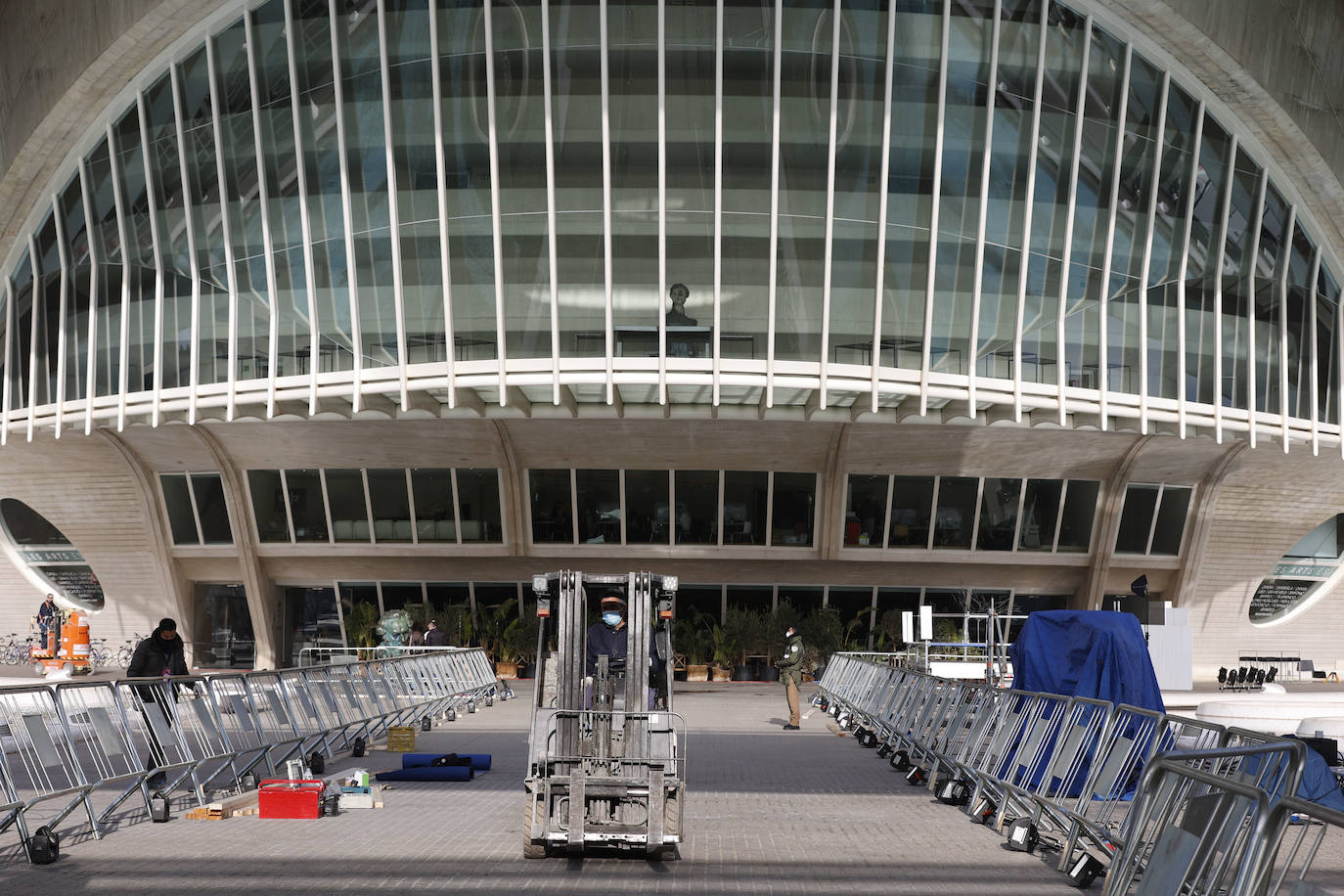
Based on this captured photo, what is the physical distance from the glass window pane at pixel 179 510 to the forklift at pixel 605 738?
104ft

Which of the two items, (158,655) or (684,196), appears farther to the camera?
(684,196)

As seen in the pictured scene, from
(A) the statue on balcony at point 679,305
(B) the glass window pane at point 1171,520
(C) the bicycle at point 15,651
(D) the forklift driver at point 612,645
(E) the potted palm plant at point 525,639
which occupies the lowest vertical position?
(C) the bicycle at point 15,651

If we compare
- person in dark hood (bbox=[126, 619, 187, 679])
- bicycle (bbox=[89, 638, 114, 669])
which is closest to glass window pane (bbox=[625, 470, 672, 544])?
bicycle (bbox=[89, 638, 114, 669])

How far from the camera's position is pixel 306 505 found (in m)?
40.9

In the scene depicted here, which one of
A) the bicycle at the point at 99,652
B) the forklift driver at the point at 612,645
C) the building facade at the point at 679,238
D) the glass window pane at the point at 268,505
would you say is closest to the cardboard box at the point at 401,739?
the forklift driver at the point at 612,645

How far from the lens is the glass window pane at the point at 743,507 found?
39656mm

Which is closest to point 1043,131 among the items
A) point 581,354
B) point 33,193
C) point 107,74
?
point 581,354

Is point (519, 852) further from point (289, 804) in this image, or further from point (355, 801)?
point (355, 801)

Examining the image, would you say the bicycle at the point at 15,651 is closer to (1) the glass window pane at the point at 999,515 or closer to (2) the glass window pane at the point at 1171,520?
(1) the glass window pane at the point at 999,515

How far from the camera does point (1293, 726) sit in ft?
61.2

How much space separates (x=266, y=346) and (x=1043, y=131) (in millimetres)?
19484

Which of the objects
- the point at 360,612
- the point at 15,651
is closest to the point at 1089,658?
the point at 360,612

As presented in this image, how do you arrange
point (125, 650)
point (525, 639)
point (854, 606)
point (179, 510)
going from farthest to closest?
1. point (854, 606)
2. point (125, 650)
3. point (179, 510)
4. point (525, 639)

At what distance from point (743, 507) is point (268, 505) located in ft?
49.3
